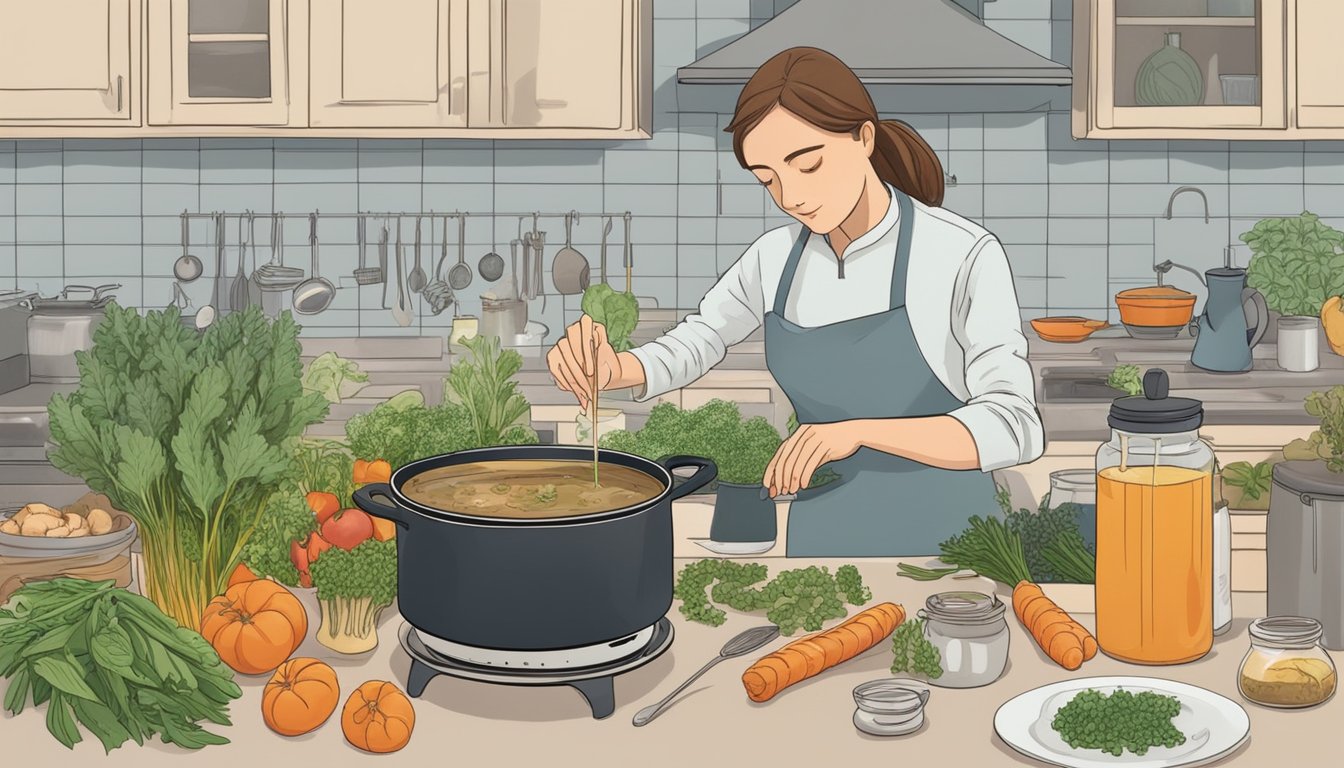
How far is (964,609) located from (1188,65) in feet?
8.71

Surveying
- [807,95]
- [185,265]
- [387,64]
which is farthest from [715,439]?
[185,265]

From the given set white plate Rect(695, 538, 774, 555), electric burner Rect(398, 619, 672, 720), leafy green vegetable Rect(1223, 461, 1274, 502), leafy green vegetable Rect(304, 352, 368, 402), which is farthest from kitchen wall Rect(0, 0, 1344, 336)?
electric burner Rect(398, 619, 672, 720)

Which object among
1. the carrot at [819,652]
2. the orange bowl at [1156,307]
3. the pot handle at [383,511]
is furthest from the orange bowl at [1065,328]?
the pot handle at [383,511]

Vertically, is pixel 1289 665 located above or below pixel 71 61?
below

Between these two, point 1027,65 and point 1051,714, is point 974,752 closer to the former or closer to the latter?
point 1051,714

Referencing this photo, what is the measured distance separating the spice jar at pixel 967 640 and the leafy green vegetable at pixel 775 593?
156mm

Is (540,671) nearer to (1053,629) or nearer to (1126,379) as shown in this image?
(1053,629)

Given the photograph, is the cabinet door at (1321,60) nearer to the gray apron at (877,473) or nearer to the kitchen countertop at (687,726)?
the gray apron at (877,473)

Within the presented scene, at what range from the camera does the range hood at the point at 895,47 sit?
3.12 meters

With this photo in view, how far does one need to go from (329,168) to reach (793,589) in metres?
2.74

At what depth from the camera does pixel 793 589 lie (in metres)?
1.36

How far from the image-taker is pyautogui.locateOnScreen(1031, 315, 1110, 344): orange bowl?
362cm

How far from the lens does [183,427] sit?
1.24 metres

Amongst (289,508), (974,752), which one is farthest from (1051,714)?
(289,508)
